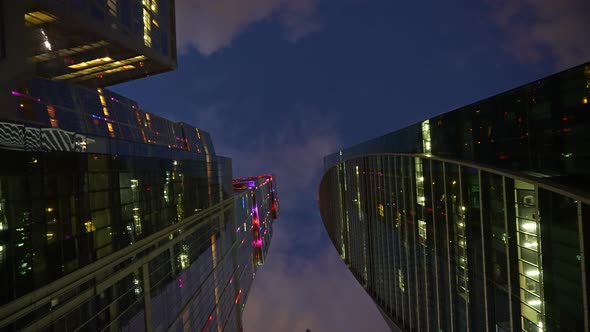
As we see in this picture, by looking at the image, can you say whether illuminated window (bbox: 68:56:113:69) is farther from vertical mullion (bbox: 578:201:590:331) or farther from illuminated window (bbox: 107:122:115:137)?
vertical mullion (bbox: 578:201:590:331)

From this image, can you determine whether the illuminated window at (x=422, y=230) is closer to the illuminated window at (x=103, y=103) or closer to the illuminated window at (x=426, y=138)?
the illuminated window at (x=426, y=138)

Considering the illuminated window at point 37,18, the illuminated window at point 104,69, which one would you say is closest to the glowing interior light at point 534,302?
the illuminated window at point 37,18

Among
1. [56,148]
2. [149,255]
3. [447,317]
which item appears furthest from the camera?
[447,317]

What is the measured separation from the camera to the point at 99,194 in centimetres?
2130

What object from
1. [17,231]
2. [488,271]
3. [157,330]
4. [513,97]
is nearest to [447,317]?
[488,271]

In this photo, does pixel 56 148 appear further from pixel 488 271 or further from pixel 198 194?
pixel 488 271

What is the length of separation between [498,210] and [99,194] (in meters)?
27.1

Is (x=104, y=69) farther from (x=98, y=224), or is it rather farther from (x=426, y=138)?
(x=426, y=138)

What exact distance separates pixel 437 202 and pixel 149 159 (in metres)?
27.2

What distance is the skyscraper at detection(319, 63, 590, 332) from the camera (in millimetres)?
17031

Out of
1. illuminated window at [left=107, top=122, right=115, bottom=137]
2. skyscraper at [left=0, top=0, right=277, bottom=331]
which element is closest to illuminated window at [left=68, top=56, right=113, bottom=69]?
skyscraper at [left=0, top=0, right=277, bottom=331]

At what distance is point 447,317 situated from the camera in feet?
104

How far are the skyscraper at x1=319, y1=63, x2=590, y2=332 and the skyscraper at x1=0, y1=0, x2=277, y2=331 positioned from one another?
25989 mm

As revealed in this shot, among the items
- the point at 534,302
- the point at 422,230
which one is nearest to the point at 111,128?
the point at 422,230
